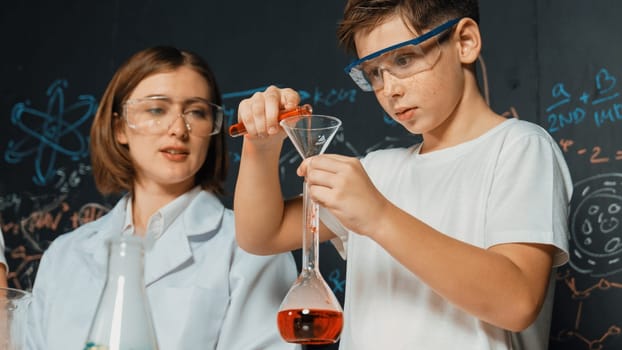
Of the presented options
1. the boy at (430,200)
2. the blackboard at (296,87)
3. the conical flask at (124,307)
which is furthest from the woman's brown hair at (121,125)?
the conical flask at (124,307)

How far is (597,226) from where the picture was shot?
215 centimetres

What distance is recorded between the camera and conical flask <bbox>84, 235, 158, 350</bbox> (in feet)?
2.64

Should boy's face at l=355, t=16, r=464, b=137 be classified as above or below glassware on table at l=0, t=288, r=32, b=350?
above

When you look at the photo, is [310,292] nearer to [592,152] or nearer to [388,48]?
[388,48]

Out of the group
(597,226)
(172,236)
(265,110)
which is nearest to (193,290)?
(172,236)

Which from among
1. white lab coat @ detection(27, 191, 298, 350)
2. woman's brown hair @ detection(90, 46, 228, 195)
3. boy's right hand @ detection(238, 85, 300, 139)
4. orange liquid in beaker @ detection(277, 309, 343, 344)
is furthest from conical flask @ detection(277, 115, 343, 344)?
woman's brown hair @ detection(90, 46, 228, 195)

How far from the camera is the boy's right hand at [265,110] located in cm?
131

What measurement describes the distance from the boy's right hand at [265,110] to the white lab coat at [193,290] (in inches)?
22.6

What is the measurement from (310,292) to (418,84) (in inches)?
18.7

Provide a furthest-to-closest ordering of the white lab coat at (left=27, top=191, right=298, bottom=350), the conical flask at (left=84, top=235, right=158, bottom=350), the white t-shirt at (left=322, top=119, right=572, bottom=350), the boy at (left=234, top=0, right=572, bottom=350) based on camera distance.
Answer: the white lab coat at (left=27, top=191, right=298, bottom=350), the white t-shirt at (left=322, top=119, right=572, bottom=350), the boy at (left=234, top=0, right=572, bottom=350), the conical flask at (left=84, top=235, right=158, bottom=350)

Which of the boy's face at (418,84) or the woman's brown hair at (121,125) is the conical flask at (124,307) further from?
the woman's brown hair at (121,125)

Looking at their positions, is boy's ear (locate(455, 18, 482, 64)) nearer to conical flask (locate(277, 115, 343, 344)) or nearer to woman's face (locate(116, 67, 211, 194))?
conical flask (locate(277, 115, 343, 344))

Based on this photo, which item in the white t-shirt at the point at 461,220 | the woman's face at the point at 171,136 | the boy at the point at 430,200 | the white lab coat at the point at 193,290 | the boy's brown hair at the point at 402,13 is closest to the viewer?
the boy at the point at 430,200

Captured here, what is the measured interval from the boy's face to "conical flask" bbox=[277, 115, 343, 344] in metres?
0.30
